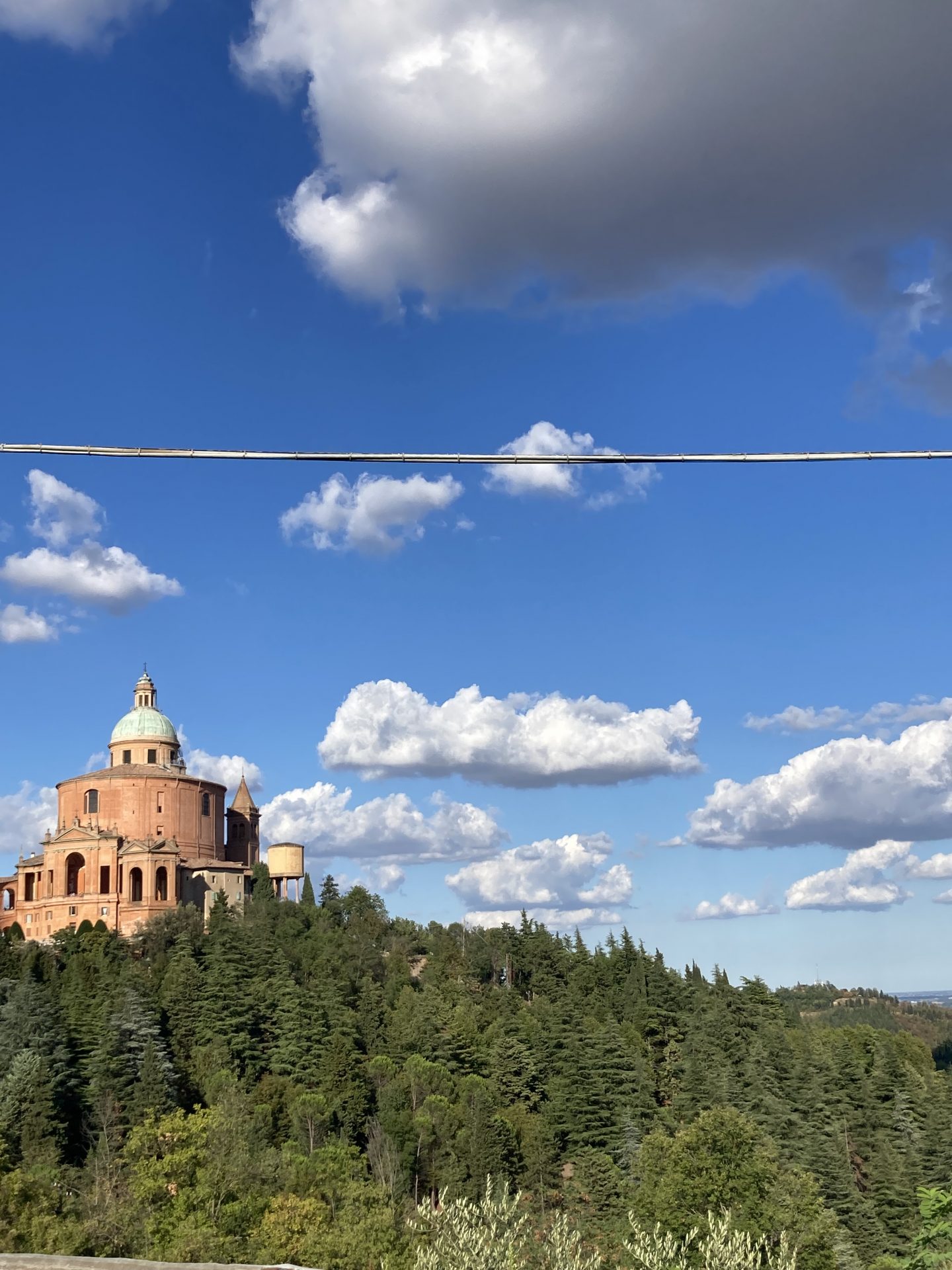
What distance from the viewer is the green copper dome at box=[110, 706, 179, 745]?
360 ft

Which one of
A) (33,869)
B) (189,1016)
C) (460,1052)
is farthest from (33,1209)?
(33,869)

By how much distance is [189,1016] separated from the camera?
78.9m

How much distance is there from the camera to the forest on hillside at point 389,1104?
44938 millimetres

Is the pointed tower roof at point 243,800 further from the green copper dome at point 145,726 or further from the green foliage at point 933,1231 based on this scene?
the green foliage at point 933,1231

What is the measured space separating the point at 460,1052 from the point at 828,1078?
24.1 m

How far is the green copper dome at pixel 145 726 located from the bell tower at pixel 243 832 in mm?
10536

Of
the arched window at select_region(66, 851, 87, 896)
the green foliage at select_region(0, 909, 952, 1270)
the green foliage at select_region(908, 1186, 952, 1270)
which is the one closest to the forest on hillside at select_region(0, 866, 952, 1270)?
the green foliage at select_region(0, 909, 952, 1270)

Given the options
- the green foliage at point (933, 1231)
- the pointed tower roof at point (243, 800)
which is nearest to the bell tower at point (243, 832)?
the pointed tower roof at point (243, 800)

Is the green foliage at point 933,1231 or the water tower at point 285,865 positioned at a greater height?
the water tower at point 285,865

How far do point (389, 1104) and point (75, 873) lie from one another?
4367 cm

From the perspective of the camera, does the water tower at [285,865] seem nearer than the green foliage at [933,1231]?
No

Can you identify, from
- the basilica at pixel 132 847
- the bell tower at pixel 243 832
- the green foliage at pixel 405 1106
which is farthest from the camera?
the bell tower at pixel 243 832

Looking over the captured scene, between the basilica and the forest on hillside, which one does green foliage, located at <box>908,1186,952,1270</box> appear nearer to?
the forest on hillside

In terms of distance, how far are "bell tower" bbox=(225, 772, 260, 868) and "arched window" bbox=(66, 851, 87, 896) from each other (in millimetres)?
14388
